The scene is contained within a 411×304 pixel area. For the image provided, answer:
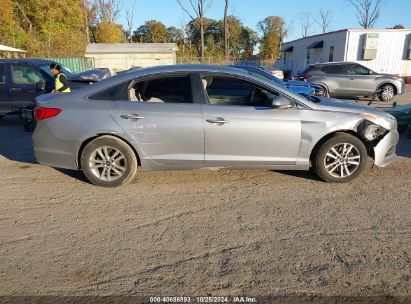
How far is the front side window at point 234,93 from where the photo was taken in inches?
173

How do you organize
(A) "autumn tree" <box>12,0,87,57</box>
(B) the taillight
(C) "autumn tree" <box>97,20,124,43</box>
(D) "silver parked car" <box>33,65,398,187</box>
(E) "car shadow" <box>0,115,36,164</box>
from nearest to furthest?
(D) "silver parked car" <box>33,65,398,187</box>, (B) the taillight, (E) "car shadow" <box>0,115,36,164</box>, (A) "autumn tree" <box>12,0,87,57</box>, (C) "autumn tree" <box>97,20,124,43</box>

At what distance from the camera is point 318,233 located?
331 cm

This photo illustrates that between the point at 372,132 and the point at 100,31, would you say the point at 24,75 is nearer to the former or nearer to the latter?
the point at 372,132

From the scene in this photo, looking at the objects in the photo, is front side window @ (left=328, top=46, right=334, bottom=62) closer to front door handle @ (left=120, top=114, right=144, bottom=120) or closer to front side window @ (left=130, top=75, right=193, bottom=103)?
front side window @ (left=130, top=75, right=193, bottom=103)

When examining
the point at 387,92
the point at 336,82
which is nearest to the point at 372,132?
the point at 336,82

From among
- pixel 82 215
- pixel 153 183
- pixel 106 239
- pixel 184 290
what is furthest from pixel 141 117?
pixel 184 290

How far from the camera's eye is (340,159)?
4418mm

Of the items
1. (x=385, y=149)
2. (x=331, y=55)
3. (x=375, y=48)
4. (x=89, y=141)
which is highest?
(x=375, y=48)

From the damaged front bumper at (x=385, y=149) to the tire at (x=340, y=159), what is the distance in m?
0.19

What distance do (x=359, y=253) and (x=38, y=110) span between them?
164 inches

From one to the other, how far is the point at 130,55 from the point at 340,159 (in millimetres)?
28068

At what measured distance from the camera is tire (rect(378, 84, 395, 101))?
1359 centimetres

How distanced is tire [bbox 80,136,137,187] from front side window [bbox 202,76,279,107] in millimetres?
1315

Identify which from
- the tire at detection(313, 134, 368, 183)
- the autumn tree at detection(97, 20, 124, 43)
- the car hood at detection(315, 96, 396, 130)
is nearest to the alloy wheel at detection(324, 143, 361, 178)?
the tire at detection(313, 134, 368, 183)
